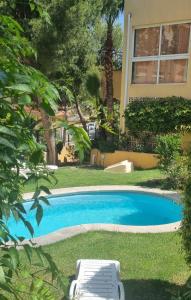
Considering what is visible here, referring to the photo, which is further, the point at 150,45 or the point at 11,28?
the point at 150,45

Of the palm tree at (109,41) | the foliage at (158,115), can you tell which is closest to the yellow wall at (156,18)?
the foliage at (158,115)

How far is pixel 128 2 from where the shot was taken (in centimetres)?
2081

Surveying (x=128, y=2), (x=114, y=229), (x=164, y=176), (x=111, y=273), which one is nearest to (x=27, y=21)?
(x=128, y=2)

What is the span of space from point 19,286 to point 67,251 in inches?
235

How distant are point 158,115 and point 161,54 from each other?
307cm

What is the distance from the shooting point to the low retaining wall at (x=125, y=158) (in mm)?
18797

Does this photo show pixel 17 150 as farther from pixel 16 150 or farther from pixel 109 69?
pixel 109 69

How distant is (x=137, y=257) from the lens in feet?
23.8

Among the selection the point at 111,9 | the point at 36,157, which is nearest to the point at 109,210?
the point at 36,157

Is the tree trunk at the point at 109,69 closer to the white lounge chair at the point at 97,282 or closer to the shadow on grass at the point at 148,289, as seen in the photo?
the shadow on grass at the point at 148,289

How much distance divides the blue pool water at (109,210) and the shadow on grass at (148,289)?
218 inches

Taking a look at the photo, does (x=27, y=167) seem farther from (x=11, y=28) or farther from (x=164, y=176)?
(x=164, y=176)

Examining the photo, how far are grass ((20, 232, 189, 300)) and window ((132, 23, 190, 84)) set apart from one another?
12231 millimetres

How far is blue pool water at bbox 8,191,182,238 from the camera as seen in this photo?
480 inches
